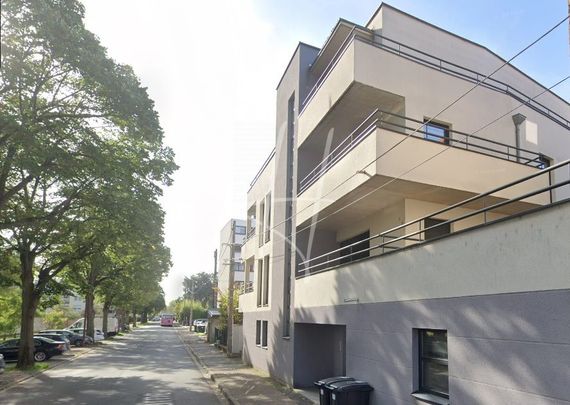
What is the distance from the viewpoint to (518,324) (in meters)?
6.16

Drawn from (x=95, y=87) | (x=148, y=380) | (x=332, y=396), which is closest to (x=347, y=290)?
(x=332, y=396)

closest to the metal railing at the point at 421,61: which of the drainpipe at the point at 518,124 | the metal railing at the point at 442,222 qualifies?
the drainpipe at the point at 518,124

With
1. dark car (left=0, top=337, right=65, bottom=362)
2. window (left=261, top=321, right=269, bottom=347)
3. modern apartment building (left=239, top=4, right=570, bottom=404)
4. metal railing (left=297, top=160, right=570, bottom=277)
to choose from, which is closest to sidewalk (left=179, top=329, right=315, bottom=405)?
modern apartment building (left=239, top=4, right=570, bottom=404)

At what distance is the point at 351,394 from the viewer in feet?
32.9

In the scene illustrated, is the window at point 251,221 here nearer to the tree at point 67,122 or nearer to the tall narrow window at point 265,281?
the tall narrow window at point 265,281

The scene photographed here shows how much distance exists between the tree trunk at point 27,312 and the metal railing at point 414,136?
14991mm

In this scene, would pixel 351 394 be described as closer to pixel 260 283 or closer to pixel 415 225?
pixel 415 225

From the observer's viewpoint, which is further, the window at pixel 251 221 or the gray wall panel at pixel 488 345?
the window at pixel 251 221

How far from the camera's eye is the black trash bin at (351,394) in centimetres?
999

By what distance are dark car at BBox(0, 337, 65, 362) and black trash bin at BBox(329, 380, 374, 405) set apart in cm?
2312

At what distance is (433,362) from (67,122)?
1201 centimetres

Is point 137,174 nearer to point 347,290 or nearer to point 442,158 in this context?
point 347,290

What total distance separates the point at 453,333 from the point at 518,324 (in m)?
1.45

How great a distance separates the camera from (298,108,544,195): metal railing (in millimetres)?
11461
